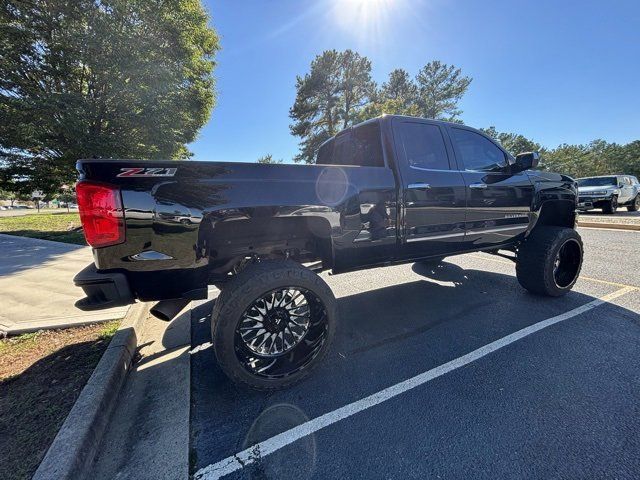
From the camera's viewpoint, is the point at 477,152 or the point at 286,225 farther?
the point at 477,152

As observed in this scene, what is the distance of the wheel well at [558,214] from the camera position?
4172mm

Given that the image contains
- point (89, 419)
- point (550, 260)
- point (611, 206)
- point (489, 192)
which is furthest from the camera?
point (611, 206)

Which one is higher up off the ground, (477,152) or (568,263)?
(477,152)

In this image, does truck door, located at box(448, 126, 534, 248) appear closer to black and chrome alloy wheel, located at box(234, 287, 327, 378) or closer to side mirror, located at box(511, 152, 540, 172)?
side mirror, located at box(511, 152, 540, 172)

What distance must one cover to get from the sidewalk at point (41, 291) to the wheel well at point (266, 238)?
2.00 meters

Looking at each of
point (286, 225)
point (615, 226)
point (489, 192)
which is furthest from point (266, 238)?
point (615, 226)

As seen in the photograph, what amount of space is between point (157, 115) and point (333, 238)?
12225mm

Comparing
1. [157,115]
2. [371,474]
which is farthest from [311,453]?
[157,115]

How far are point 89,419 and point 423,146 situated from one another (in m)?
3.57

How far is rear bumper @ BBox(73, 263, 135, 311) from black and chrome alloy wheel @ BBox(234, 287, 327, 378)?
2.62 ft

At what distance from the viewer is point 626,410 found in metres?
1.89

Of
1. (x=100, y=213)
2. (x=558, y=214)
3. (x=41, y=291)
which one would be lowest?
(x=41, y=291)

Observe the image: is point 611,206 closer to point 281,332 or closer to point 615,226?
point 615,226

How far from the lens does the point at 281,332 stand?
236 cm
